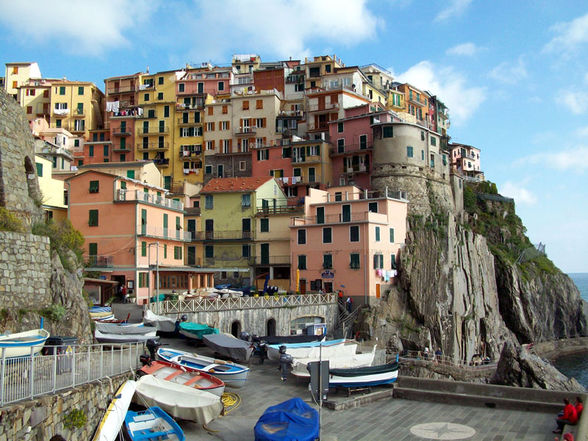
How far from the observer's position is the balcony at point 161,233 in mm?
42031

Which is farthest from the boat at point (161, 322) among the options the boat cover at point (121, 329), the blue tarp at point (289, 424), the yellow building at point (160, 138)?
the yellow building at point (160, 138)

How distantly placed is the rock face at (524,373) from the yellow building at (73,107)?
65786mm

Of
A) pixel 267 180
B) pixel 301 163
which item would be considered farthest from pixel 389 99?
pixel 267 180

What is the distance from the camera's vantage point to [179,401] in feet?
58.7

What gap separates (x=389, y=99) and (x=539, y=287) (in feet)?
104

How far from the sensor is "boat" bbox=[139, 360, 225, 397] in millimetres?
19719

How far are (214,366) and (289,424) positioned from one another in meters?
7.50

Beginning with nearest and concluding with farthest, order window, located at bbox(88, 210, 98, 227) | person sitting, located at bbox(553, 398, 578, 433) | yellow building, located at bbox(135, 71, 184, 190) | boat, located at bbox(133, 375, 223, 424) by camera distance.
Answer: person sitting, located at bbox(553, 398, 578, 433), boat, located at bbox(133, 375, 223, 424), window, located at bbox(88, 210, 98, 227), yellow building, located at bbox(135, 71, 184, 190)

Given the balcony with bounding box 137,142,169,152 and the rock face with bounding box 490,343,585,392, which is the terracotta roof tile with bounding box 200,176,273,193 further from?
the rock face with bounding box 490,343,585,392

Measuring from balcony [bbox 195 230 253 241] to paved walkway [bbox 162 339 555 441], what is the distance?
118ft

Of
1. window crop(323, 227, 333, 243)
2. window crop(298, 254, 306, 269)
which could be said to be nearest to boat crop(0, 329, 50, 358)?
window crop(323, 227, 333, 243)

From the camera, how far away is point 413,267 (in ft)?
165

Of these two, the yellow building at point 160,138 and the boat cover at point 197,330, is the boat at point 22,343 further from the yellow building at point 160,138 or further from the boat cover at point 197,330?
the yellow building at point 160,138

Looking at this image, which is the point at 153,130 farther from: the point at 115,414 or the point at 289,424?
the point at 289,424
